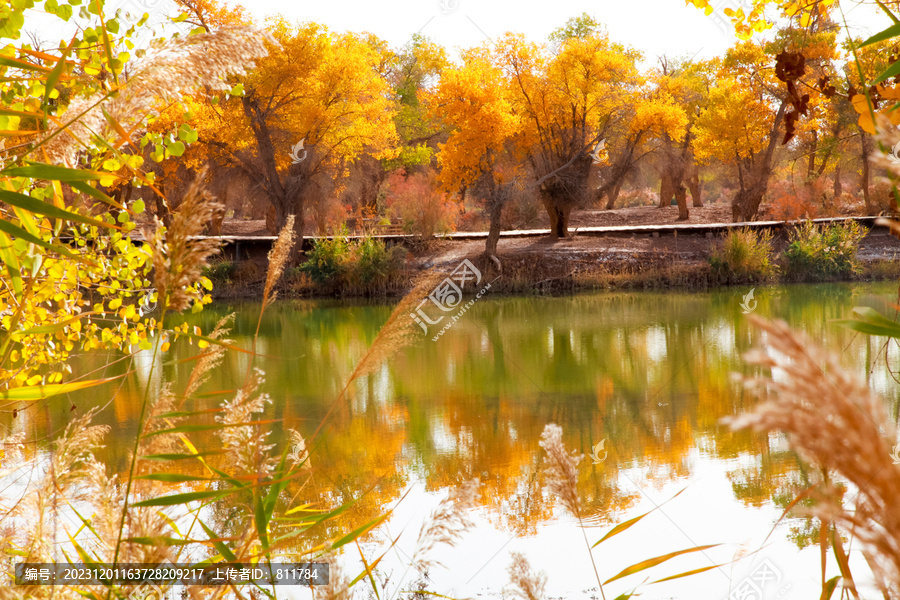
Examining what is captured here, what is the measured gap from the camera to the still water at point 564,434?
12.1ft

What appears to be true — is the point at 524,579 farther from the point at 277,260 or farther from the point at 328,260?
the point at 328,260

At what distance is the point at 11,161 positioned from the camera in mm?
1579

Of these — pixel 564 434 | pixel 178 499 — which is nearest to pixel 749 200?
pixel 564 434

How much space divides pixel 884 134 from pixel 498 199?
17476 millimetres

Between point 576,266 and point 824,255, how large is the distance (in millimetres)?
5743

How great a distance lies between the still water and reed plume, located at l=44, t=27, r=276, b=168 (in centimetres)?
46

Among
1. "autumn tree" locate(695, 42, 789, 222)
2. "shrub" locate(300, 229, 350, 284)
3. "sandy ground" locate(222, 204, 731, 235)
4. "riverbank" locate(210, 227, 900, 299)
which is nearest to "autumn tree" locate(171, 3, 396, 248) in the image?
"shrub" locate(300, 229, 350, 284)

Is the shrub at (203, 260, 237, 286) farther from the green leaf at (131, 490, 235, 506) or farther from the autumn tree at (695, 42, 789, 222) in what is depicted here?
the green leaf at (131, 490, 235, 506)

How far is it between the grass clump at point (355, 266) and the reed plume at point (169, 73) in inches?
634

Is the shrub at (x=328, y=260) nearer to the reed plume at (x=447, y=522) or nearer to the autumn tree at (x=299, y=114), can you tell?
the autumn tree at (x=299, y=114)

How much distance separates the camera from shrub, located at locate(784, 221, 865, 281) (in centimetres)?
1636

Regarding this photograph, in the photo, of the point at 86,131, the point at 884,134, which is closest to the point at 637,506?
the point at 86,131

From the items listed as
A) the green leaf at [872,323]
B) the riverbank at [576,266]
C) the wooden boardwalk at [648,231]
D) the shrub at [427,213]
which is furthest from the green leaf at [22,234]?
the shrub at [427,213]

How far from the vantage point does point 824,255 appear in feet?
53.8
